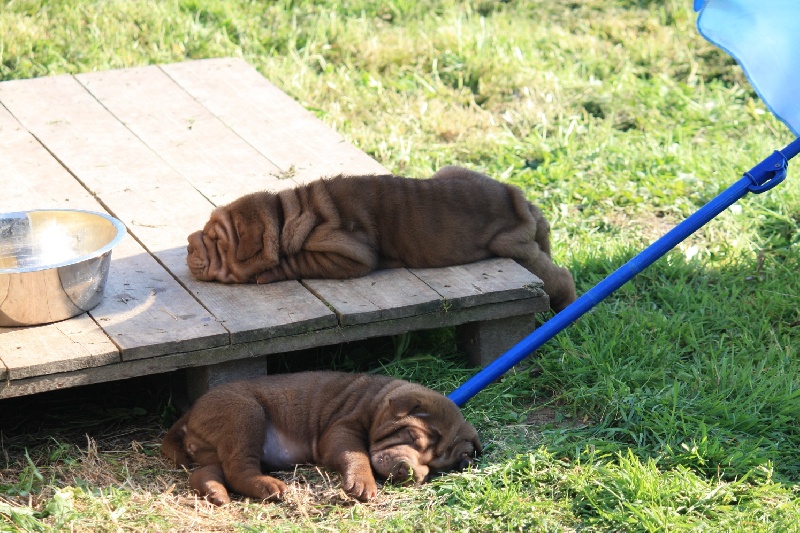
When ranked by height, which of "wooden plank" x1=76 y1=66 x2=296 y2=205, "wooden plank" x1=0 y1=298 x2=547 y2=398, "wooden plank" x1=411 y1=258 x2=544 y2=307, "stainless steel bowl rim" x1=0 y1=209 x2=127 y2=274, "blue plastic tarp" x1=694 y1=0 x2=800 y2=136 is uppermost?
"blue plastic tarp" x1=694 y1=0 x2=800 y2=136

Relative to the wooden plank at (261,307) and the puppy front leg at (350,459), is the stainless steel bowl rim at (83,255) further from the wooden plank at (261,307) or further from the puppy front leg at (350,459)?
the puppy front leg at (350,459)

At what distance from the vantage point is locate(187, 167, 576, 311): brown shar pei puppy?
5.29 m

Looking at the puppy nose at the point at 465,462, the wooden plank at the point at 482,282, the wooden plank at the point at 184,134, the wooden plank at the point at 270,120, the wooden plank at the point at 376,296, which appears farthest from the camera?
the wooden plank at the point at 270,120

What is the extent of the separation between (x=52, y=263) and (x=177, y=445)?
0.93 metres

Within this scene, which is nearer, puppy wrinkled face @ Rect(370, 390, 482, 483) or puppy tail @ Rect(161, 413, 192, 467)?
puppy wrinkled face @ Rect(370, 390, 482, 483)

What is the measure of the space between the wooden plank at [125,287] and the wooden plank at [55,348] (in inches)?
0.9

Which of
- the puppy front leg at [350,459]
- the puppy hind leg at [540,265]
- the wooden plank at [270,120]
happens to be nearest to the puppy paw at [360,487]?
the puppy front leg at [350,459]

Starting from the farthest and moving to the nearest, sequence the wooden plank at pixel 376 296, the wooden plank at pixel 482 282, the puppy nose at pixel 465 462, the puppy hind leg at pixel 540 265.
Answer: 1. the puppy hind leg at pixel 540 265
2. the wooden plank at pixel 482 282
3. the wooden plank at pixel 376 296
4. the puppy nose at pixel 465 462

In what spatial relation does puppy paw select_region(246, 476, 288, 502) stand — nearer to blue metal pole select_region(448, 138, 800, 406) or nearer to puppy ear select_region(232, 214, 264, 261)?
blue metal pole select_region(448, 138, 800, 406)

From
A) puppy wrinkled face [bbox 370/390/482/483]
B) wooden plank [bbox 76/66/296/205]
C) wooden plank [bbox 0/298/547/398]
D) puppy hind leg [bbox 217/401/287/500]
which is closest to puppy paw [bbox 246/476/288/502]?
puppy hind leg [bbox 217/401/287/500]

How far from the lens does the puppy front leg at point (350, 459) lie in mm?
4367

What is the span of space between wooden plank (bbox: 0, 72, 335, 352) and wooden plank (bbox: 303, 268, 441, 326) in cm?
8

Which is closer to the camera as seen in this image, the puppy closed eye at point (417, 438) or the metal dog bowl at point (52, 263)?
the puppy closed eye at point (417, 438)

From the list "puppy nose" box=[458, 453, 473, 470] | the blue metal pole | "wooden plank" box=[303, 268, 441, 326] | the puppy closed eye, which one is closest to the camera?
the puppy closed eye
